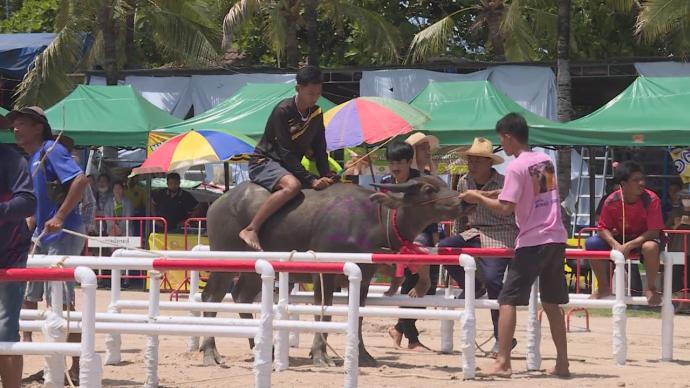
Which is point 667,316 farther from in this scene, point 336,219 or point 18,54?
point 18,54

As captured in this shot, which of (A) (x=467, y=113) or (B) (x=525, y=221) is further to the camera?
(A) (x=467, y=113)

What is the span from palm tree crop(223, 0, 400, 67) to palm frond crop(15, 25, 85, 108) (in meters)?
3.73

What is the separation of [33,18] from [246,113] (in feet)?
64.0

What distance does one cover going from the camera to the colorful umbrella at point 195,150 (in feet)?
58.9

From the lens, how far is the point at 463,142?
1923cm

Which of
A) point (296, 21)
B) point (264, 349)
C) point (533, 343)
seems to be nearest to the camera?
point (264, 349)

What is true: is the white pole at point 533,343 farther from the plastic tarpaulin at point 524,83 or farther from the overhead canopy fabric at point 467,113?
the plastic tarpaulin at point 524,83

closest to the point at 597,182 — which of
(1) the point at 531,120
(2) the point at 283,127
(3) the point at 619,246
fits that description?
(1) the point at 531,120

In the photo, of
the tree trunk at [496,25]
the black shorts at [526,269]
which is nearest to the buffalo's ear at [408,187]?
the black shorts at [526,269]

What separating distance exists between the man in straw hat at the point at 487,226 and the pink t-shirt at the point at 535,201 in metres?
1.28

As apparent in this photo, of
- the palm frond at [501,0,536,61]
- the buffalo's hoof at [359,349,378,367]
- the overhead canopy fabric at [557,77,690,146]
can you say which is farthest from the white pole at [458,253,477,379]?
the palm frond at [501,0,536,61]

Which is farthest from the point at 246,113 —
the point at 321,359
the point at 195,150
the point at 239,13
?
the point at 321,359

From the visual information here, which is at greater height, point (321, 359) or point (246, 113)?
point (246, 113)

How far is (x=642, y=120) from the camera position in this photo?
18.6m
